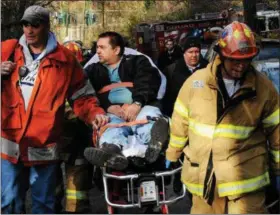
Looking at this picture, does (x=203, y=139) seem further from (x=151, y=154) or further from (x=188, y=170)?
(x=151, y=154)

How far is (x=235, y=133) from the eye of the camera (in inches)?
132

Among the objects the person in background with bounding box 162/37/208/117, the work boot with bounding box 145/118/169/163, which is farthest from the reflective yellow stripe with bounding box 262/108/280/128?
the person in background with bounding box 162/37/208/117

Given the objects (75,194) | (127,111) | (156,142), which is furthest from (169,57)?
(156,142)

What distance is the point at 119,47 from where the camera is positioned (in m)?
4.89

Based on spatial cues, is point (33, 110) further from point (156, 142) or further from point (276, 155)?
point (276, 155)

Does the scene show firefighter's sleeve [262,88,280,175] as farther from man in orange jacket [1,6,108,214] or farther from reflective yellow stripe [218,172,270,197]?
man in orange jacket [1,6,108,214]

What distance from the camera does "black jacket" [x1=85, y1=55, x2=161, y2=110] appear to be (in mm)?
4660

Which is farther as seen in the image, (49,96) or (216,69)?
(49,96)

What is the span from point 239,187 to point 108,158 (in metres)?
0.97

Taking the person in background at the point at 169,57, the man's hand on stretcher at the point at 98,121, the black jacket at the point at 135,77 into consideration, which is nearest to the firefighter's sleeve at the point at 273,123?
the man's hand on stretcher at the point at 98,121

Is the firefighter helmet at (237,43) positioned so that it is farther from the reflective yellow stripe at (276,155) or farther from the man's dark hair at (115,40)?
the man's dark hair at (115,40)

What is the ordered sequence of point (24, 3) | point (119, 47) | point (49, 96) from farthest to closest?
point (24, 3), point (119, 47), point (49, 96)

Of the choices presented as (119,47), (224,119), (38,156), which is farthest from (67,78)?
(224,119)

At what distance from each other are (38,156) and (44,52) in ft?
2.33
